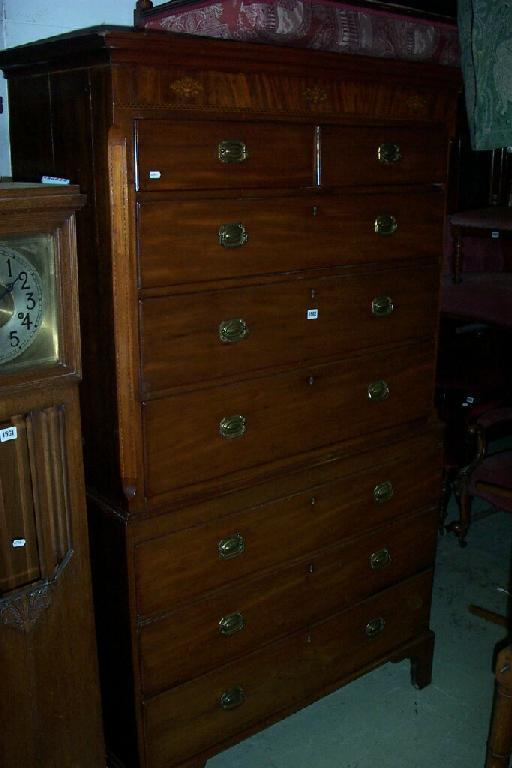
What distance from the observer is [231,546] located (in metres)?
2.21

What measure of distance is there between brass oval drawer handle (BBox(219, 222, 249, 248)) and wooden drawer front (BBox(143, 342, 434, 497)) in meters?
0.37

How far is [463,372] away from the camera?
4547 mm

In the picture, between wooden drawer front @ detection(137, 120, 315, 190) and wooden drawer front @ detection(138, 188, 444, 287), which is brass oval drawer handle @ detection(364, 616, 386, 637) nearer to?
wooden drawer front @ detection(138, 188, 444, 287)

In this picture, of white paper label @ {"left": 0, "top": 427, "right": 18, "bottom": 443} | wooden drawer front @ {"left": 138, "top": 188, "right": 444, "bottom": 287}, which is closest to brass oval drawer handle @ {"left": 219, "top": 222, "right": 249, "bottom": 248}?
wooden drawer front @ {"left": 138, "top": 188, "right": 444, "bottom": 287}

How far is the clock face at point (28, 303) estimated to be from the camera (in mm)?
1690

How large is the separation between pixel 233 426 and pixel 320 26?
3.45 ft

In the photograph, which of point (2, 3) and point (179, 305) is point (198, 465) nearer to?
point (179, 305)

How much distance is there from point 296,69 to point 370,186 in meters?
0.42

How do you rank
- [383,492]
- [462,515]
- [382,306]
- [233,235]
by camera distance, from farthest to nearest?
1. [462,515]
2. [383,492]
3. [382,306]
4. [233,235]

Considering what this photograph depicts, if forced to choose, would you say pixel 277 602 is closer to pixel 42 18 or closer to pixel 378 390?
pixel 378 390

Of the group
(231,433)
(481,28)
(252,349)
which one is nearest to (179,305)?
(252,349)

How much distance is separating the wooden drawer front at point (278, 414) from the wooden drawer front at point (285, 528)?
0.14 meters

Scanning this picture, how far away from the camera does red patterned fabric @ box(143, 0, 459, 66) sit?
1916 millimetres

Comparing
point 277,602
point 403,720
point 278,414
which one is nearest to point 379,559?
point 277,602
